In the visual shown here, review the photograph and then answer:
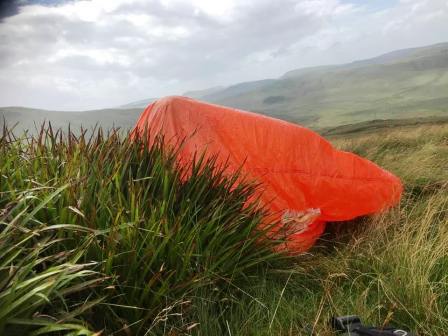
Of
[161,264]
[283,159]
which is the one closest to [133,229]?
[161,264]

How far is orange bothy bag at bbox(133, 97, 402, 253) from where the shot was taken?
12.8 ft

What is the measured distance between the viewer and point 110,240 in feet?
7.04

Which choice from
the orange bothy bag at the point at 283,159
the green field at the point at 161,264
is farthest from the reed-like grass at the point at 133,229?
the orange bothy bag at the point at 283,159

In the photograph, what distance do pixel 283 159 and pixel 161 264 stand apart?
1949 mm

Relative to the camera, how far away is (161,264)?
2391 mm

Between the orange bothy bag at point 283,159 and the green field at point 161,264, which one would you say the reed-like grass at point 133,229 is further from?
the orange bothy bag at point 283,159

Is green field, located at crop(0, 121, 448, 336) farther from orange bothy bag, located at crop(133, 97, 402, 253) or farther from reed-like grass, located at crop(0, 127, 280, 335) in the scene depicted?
orange bothy bag, located at crop(133, 97, 402, 253)

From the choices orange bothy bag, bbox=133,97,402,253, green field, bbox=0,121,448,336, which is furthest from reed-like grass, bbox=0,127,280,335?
orange bothy bag, bbox=133,97,402,253

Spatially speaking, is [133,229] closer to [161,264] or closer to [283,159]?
[161,264]

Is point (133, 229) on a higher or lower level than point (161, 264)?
higher

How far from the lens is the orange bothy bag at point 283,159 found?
3.90m

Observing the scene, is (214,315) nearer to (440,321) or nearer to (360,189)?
(440,321)

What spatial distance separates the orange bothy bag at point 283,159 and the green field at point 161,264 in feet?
1.50

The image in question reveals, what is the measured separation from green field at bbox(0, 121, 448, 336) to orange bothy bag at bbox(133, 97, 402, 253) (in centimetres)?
46
